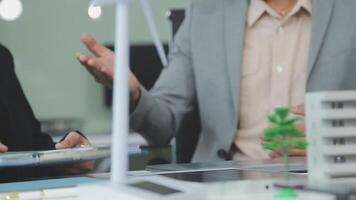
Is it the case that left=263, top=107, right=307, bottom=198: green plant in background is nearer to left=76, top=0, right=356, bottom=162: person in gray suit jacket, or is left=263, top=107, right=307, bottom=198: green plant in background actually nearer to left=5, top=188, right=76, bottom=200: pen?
left=5, top=188, right=76, bottom=200: pen

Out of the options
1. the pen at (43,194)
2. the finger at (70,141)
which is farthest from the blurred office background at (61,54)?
the pen at (43,194)

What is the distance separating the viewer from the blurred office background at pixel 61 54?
1.89 meters

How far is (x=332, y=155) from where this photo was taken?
0.50 metres

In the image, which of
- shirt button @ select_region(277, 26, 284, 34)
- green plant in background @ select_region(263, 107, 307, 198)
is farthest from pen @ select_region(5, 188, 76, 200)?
shirt button @ select_region(277, 26, 284, 34)

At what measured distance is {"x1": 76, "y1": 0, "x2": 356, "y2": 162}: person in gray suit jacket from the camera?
3.67 ft

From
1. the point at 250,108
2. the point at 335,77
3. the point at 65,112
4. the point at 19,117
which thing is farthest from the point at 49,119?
the point at 335,77

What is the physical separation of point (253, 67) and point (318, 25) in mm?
147

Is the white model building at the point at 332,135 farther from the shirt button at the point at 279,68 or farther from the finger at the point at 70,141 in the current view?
the shirt button at the point at 279,68

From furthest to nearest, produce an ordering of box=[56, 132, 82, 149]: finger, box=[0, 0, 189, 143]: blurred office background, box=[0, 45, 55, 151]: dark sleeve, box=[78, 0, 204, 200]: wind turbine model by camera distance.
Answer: box=[0, 0, 189, 143]: blurred office background, box=[0, 45, 55, 151]: dark sleeve, box=[56, 132, 82, 149]: finger, box=[78, 0, 204, 200]: wind turbine model

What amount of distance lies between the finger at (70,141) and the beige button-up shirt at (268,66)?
1.04 ft

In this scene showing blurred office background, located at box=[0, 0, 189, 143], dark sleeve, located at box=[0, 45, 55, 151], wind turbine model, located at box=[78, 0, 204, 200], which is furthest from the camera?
blurred office background, located at box=[0, 0, 189, 143]

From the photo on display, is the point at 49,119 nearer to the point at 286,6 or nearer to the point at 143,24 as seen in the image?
the point at 143,24

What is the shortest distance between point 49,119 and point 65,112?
14cm

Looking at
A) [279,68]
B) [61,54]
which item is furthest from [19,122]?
[61,54]
